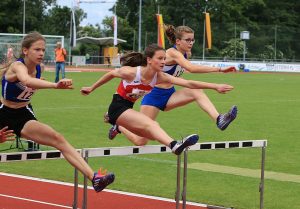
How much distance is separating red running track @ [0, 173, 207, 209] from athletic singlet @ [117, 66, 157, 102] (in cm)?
140

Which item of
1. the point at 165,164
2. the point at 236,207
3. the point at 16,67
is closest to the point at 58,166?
the point at 165,164

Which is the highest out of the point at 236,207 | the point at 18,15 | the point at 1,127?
the point at 18,15

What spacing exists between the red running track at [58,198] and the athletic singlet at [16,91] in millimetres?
1736

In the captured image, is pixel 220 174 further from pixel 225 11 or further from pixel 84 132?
pixel 225 11

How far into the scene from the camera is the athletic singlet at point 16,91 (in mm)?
6629

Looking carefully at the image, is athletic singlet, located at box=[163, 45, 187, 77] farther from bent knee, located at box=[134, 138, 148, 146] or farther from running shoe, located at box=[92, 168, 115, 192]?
running shoe, located at box=[92, 168, 115, 192]

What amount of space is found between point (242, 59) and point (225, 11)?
62.1 ft

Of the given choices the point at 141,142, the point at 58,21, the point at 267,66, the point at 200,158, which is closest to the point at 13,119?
the point at 141,142

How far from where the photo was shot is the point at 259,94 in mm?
27234

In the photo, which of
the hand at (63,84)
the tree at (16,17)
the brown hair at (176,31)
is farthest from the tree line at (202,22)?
the hand at (63,84)

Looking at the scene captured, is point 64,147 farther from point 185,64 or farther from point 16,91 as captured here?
point 185,64

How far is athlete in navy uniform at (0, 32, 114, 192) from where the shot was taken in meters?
6.53

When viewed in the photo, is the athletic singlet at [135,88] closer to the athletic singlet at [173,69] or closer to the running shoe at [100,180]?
the athletic singlet at [173,69]

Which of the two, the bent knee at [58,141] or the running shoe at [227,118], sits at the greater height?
the running shoe at [227,118]
